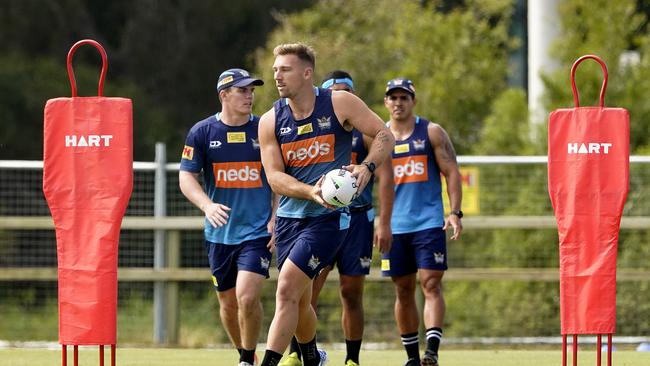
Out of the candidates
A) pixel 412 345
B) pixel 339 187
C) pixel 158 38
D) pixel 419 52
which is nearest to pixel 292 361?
pixel 412 345

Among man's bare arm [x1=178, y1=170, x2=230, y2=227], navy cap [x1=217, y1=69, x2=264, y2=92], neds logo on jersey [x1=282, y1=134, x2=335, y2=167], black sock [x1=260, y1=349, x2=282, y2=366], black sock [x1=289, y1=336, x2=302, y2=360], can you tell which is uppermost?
navy cap [x1=217, y1=69, x2=264, y2=92]

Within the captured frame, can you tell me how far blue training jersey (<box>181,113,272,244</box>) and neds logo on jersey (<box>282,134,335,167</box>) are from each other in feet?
4.41

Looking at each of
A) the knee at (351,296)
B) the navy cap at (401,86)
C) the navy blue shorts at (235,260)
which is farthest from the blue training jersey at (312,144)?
the navy cap at (401,86)

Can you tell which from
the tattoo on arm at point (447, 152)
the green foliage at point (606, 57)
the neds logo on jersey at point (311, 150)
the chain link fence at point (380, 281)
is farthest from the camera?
the green foliage at point (606, 57)

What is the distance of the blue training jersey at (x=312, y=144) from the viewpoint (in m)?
8.45

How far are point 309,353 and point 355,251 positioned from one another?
0.97 metres

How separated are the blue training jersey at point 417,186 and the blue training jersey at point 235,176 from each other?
1.28 meters

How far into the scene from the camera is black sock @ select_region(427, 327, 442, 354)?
33.1 ft

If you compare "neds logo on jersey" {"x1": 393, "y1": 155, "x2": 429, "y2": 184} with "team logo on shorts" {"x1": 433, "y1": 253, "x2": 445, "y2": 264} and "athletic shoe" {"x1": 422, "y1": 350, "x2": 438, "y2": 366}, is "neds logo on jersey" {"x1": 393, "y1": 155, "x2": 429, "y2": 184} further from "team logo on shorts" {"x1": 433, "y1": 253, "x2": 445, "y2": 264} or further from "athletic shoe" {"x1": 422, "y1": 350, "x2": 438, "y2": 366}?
"athletic shoe" {"x1": 422, "y1": 350, "x2": 438, "y2": 366}

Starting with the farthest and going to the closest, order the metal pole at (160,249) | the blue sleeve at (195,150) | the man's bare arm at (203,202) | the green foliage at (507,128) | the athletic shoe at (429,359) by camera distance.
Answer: the green foliage at (507,128) → the metal pole at (160,249) → the athletic shoe at (429,359) → the blue sleeve at (195,150) → the man's bare arm at (203,202)

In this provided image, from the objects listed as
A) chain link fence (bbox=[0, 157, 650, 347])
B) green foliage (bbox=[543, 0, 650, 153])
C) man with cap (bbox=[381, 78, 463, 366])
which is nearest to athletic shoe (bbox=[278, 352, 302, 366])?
man with cap (bbox=[381, 78, 463, 366])

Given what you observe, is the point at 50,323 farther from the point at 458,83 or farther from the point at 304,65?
the point at 458,83

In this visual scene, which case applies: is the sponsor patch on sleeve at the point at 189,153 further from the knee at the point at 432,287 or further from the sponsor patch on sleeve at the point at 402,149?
the knee at the point at 432,287

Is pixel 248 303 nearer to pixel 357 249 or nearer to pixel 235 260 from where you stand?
Result: pixel 235 260
